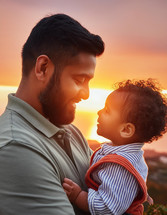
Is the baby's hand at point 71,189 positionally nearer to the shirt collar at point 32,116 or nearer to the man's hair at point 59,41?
the shirt collar at point 32,116

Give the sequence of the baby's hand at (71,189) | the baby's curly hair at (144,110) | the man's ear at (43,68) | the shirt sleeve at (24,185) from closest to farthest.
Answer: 1. the shirt sleeve at (24,185)
2. the baby's hand at (71,189)
3. the man's ear at (43,68)
4. the baby's curly hair at (144,110)

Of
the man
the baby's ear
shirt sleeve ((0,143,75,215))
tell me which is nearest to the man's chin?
the man

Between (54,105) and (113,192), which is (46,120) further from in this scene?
(113,192)

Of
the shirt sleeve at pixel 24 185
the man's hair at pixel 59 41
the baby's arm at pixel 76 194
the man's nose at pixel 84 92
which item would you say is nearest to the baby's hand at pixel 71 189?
the baby's arm at pixel 76 194

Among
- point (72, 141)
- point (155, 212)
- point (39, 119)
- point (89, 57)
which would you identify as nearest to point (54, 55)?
point (89, 57)

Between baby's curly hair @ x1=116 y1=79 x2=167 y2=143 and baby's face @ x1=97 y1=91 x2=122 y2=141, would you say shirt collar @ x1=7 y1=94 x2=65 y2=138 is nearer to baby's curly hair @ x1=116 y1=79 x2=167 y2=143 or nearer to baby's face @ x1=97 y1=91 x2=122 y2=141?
baby's face @ x1=97 y1=91 x2=122 y2=141

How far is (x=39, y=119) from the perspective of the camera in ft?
7.44

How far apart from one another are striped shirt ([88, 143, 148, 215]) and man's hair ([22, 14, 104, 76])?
81 centimetres

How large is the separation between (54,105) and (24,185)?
778mm

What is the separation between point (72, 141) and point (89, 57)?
2.26 feet

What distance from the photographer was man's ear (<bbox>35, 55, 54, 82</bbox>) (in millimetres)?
2408

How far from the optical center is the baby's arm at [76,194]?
2.18 metres

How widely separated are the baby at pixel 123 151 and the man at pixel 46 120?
0.13 metres

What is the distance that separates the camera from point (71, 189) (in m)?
2.19
